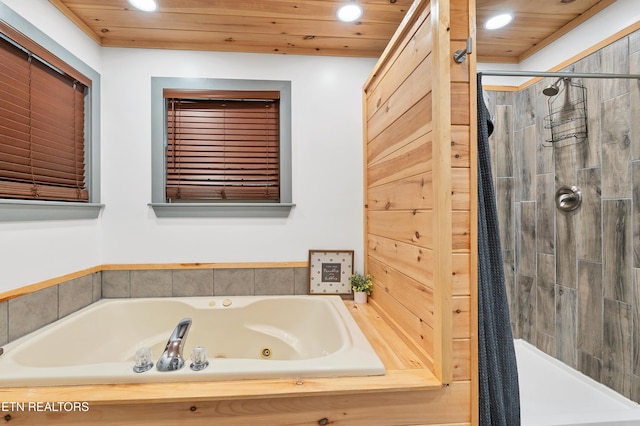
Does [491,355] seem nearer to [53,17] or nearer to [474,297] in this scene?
[474,297]

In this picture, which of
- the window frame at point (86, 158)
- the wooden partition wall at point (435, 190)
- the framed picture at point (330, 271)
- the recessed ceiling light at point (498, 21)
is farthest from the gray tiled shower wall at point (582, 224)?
the window frame at point (86, 158)

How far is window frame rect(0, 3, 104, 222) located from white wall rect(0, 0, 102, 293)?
0.04 metres

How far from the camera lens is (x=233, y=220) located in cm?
215

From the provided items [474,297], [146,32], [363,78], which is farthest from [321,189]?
[146,32]

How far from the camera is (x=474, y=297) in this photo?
44.8 inches

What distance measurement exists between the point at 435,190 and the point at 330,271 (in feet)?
3.94

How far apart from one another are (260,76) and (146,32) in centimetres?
73

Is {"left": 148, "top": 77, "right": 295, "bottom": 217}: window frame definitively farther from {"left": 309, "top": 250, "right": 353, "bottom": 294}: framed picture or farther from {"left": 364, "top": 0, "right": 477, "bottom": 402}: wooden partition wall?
{"left": 364, "top": 0, "right": 477, "bottom": 402}: wooden partition wall

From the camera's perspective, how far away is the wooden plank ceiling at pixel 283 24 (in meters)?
1.74

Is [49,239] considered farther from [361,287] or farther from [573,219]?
[573,219]

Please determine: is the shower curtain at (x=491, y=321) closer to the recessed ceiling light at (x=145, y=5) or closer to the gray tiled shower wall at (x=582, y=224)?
the gray tiled shower wall at (x=582, y=224)

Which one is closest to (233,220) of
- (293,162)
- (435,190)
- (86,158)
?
(293,162)

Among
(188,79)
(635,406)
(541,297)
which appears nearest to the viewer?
(635,406)

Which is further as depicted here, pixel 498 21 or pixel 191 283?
pixel 191 283
